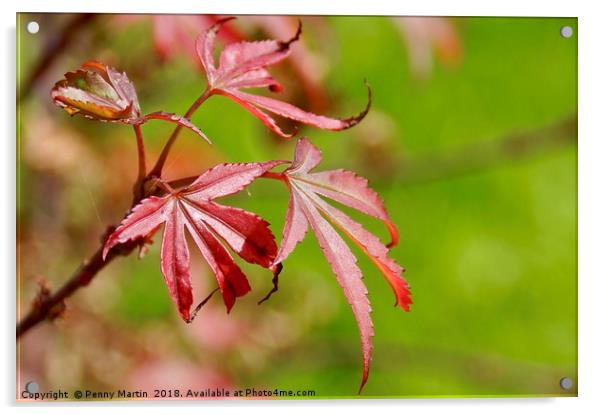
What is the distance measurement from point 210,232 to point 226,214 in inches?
1.0

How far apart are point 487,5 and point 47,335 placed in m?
0.83

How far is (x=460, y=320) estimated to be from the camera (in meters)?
1.20

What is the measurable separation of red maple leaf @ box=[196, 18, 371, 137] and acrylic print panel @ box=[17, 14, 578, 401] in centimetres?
19

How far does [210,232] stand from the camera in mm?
729

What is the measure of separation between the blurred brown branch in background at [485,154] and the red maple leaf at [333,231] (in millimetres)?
558

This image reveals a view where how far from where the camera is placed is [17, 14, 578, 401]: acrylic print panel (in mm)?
1117

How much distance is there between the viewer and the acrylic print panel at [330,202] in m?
1.12

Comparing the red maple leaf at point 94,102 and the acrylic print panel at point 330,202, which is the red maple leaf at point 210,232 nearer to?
the red maple leaf at point 94,102

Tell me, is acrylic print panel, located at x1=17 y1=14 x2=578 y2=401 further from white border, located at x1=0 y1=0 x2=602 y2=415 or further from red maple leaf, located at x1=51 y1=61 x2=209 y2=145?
red maple leaf, located at x1=51 y1=61 x2=209 y2=145

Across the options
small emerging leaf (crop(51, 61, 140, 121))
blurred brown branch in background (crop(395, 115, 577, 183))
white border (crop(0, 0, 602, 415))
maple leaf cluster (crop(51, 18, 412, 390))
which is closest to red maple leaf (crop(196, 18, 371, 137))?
maple leaf cluster (crop(51, 18, 412, 390))

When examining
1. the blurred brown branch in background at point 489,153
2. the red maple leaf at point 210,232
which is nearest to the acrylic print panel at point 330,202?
the blurred brown branch in background at point 489,153

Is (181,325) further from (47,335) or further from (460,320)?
(460,320)

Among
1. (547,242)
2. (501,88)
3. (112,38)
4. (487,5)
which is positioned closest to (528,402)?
(547,242)
